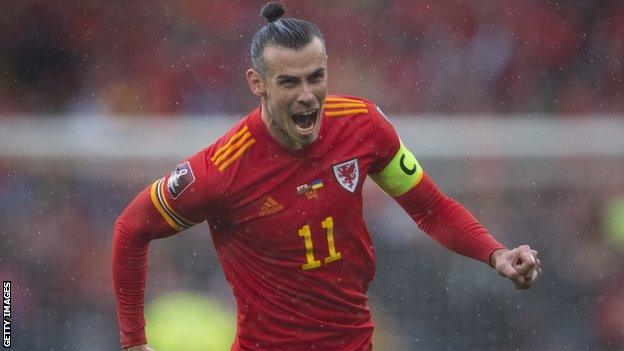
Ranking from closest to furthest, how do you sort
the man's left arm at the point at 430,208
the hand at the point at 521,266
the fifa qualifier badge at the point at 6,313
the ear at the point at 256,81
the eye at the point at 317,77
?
the hand at the point at 521,266, the eye at the point at 317,77, the ear at the point at 256,81, the man's left arm at the point at 430,208, the fifa qualifier badge at the point at 6,313

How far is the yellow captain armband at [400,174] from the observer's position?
317 centimetres

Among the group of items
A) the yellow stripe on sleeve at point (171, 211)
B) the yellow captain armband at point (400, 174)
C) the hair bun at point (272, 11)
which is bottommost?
the yellow captain armband at point (400, 174)

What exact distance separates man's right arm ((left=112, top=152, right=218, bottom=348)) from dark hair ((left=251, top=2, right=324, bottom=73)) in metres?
0.36

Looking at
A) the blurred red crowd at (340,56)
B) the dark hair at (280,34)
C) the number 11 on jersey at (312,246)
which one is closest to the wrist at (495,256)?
the number 11 on jersey at (312,246)

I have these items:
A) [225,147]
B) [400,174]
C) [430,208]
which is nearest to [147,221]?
[225,147]

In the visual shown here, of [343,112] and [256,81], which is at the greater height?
[256,81]

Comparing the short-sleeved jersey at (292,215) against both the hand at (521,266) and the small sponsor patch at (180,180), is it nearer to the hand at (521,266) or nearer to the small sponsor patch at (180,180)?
the small sponsor patch at (180,180)

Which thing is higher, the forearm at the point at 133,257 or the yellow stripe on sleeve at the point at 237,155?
the yellow stripe on sleeve at the point at 237,155

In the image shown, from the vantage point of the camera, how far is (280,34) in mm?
2945

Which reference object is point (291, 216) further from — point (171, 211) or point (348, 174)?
point (171, 211)

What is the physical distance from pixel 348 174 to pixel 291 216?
0.22 meters

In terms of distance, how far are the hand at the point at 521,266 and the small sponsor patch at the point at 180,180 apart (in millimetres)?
944

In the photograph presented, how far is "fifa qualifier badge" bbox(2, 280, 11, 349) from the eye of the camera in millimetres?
5492

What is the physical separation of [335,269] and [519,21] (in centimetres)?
353
